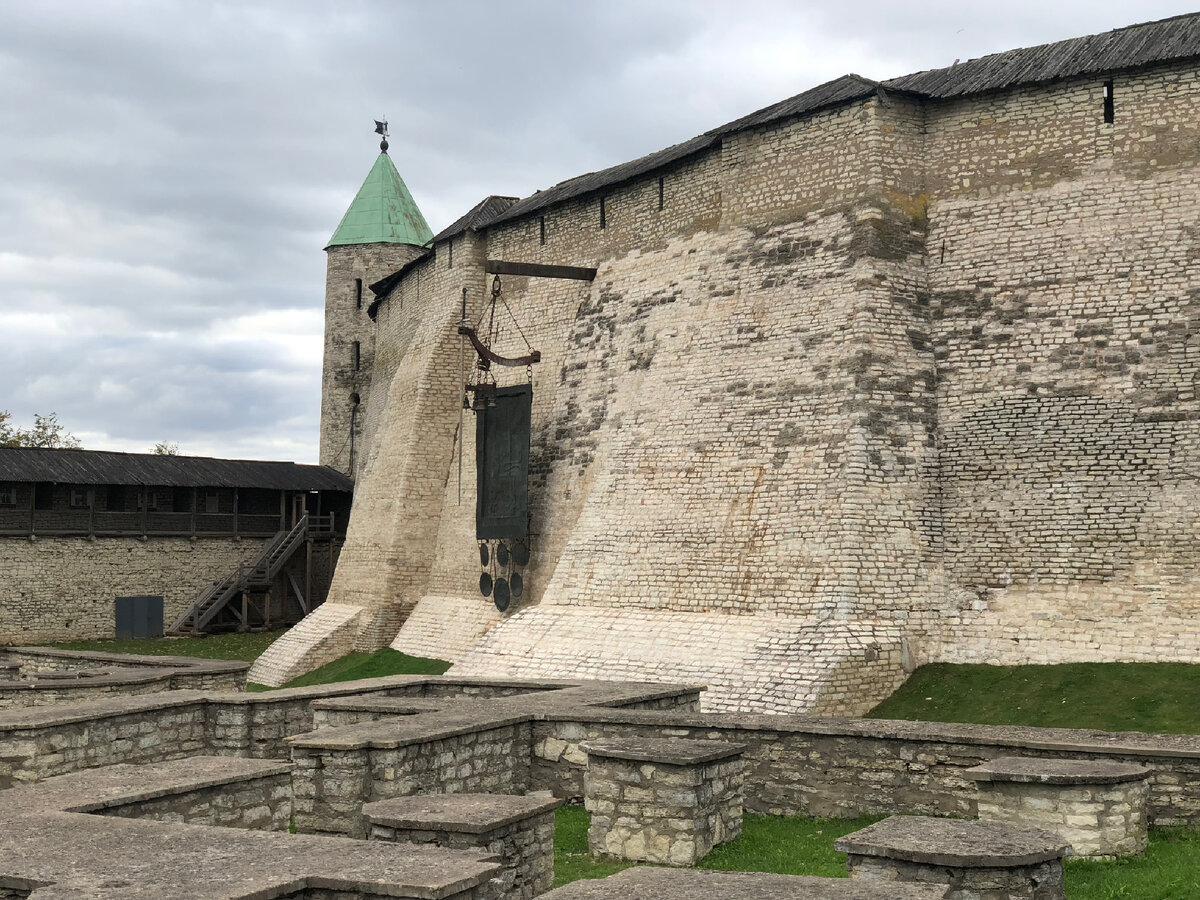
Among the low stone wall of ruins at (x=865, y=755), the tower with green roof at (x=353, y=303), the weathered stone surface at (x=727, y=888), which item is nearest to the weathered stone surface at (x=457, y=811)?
the weathered stone surface at (x=727, y=888)

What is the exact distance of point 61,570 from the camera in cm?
2489

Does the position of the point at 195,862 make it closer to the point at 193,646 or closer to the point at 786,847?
the point at 786,847

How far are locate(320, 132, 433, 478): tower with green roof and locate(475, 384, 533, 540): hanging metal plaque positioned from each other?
12013mm

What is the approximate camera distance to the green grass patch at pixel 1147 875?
210 inches

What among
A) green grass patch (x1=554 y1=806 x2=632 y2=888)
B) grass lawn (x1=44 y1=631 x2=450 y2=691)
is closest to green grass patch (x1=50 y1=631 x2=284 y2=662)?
Answer: grass lawn (x1=44 y1=631 x2=450 y2=691)

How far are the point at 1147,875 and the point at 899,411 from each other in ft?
26.7

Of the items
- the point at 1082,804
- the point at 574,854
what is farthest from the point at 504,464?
the point at 1082,804

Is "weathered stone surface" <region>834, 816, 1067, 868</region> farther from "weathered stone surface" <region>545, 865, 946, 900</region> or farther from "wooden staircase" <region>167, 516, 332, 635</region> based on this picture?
"wooden staircase" <region>167, 516, 332, 635</region>

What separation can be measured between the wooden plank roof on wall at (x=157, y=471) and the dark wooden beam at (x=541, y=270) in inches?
493

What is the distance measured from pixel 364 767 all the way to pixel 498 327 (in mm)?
15105

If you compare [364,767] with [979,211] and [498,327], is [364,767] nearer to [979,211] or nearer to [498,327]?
[979,211]

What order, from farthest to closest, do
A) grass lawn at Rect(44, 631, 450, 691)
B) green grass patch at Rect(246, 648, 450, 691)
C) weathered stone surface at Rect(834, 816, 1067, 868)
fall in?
grass lawn at Rect(44, 631, 450, 691) → green grass patch at Rect(246, 648, 450, 691) → weathered stone surface at Rect(834, 816, 1067, 868)

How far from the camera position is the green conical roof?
30.6m

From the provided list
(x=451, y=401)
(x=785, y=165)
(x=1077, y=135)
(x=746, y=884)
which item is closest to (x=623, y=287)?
(x=785, y=165)
